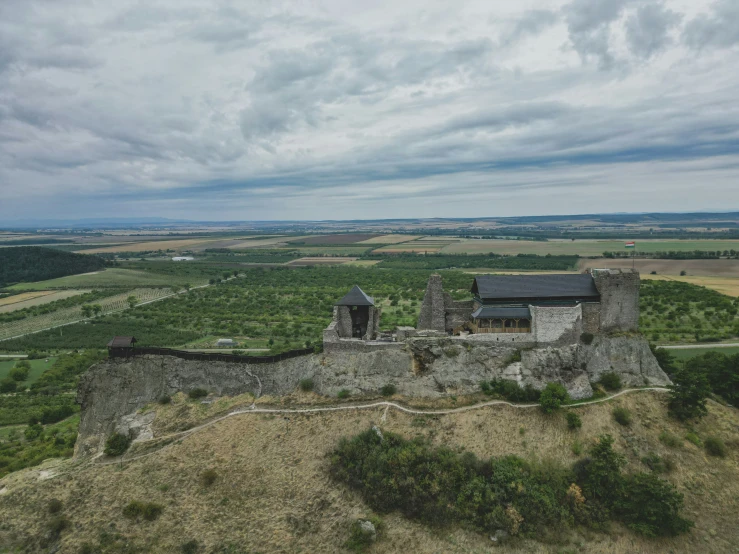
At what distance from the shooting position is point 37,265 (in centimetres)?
Answer: 12556

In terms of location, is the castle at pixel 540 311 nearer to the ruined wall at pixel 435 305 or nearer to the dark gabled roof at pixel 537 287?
the dark gabled roof at pixel 537 287

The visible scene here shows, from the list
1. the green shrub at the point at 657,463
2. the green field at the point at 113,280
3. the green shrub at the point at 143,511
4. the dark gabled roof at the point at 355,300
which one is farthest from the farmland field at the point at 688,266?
the green field at the point at 113,280

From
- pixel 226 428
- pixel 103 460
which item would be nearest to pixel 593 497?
pixel 226 428

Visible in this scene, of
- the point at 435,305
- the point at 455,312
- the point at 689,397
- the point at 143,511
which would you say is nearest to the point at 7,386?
the point at 143,511

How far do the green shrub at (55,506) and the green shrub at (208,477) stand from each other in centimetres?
797

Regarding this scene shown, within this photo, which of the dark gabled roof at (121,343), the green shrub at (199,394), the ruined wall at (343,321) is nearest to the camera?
the green shrub at (199,394)

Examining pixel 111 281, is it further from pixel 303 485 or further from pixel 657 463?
pixel 657 463

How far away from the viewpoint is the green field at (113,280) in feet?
363

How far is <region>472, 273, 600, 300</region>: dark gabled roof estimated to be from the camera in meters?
32.0

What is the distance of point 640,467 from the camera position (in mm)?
26797

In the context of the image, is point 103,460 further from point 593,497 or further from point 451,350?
point 593,497

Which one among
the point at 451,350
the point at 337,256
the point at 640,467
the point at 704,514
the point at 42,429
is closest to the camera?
the point at 704,514

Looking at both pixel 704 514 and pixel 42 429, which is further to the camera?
pixel 42 429

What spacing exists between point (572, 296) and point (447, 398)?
1122cm
